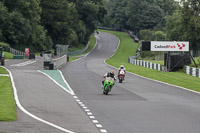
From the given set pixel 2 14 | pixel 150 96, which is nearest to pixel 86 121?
pixel 150 96

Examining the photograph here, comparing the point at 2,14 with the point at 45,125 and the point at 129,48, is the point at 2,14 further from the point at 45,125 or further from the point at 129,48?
the point at 45,125

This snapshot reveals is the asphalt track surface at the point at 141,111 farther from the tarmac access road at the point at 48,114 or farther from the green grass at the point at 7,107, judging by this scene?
the green grass at the point at 7,107

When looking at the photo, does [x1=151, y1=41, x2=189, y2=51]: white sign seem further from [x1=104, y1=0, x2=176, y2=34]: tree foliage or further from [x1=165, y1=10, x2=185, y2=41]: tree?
[x1=104, y1=0, x2=176, y2=34]: tree foliage

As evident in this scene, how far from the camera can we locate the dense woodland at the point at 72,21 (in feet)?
286

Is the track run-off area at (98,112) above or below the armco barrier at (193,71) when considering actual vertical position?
above

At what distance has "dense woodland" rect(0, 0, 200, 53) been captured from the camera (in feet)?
286

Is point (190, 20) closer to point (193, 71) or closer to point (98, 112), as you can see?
point (193, 71)

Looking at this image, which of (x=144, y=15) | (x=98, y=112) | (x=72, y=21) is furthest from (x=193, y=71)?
Result: (x=144, y=15)

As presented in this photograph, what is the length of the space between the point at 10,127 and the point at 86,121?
9.43 ft

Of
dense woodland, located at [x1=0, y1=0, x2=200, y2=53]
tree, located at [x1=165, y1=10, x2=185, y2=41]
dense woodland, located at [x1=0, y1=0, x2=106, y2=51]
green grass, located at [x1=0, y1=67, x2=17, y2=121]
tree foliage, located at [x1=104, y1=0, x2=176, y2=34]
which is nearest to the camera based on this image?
green grass, located at [x1=0, y1=67, x2=17, y2=121]

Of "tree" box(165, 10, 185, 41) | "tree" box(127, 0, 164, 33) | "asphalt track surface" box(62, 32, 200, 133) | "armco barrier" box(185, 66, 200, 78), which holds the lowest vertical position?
"armco barrier" box(185, 66, 200, 78)

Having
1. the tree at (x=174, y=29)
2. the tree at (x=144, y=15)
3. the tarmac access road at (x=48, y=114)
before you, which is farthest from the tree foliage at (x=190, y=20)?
the tarmac access road at (x=48, y=114)

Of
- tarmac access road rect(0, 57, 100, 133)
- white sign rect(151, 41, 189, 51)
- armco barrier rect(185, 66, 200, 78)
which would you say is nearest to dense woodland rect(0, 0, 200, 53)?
white sign rect(151, 41, 189, 51)

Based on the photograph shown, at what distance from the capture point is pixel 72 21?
11350cm
